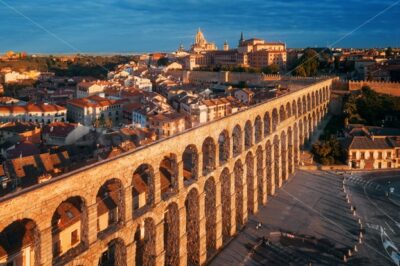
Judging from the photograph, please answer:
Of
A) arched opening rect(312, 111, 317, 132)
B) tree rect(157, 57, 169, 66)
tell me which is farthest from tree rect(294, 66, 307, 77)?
tree rect(157, 57, 169, 66)

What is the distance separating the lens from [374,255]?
18516 millimetres

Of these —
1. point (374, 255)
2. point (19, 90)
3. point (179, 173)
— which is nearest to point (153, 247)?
point (179, 173)

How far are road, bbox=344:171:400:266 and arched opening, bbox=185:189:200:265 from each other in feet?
22.6

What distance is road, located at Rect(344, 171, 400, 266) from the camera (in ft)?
61.6

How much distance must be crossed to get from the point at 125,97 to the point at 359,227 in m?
35.1

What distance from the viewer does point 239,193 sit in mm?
21453

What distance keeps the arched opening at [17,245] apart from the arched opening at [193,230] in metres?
6.04

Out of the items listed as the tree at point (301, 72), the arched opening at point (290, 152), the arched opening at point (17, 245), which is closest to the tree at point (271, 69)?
the tree at point (301, 72)

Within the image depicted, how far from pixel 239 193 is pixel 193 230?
15.3 feet

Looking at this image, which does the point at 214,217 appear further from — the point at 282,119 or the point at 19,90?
the point at 19,90

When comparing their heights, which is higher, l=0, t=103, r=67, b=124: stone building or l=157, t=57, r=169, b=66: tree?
l=157, t=57, r=169, b=66: tree

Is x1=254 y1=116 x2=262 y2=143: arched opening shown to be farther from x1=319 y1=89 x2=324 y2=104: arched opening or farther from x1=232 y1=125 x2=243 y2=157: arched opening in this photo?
x1=319 y1=89 x2=324 y2=104: arched opening

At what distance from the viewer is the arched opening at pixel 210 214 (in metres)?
18.5

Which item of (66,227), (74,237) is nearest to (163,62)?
(74,237)
